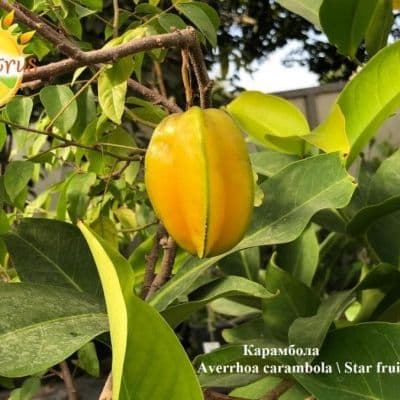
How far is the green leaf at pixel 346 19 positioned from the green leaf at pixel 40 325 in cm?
37

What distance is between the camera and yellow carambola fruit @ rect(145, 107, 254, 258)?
41cm

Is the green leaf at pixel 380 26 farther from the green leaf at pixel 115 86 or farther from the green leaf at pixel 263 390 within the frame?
the green leaf at pixel 263 390

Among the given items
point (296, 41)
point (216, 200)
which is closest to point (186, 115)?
point (216, 200)

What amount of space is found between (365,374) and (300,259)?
0.85 ft

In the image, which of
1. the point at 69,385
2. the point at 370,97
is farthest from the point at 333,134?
the point at 69,385

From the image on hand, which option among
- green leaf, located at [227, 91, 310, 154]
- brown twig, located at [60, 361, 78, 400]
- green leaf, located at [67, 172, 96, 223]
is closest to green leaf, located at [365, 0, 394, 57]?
green leaf, located at [227, 91, 310, 154]

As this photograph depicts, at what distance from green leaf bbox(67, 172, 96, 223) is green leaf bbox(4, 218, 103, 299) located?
0.33 feet

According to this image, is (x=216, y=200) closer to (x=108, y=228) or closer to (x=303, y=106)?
(x=108, y=228)

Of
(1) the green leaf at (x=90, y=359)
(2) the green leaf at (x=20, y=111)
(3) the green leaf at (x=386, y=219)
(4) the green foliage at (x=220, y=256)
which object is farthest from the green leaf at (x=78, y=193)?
(3) the green leaf at (x=386, y=219)

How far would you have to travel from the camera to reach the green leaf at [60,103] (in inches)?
24.5

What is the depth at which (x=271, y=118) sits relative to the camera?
68cm

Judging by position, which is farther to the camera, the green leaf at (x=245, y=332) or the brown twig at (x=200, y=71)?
the green leaf at (x=245, y=332)

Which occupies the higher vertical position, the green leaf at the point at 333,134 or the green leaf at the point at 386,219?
the green leaf at the point at 333,134

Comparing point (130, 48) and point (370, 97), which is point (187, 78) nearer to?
point (130, 48)
